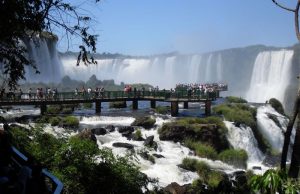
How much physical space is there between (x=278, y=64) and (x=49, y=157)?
5482 cm

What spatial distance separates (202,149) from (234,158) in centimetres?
162

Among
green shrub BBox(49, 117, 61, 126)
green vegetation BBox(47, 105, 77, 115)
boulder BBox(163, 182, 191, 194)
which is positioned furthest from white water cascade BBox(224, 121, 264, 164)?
green vegetation BBox(47, 105, 77, 115)

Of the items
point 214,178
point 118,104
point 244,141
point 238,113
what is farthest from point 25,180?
→ point 118,104

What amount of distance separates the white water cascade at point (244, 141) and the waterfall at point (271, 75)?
113 feet

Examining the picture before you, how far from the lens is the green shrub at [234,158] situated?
23.0 meters

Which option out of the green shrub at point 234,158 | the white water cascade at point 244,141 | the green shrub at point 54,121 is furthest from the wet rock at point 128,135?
the white water cascade at point 244,141

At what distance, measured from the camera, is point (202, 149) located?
23.1m

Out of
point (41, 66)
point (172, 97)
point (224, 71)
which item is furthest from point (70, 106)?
point (224, 71)

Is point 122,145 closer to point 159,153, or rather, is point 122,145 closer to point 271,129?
point 159,153

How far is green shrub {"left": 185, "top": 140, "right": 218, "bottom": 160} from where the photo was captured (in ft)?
74.8

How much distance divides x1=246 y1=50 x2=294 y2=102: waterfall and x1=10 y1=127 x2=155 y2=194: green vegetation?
52.4 m

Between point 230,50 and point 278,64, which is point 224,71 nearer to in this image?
point 230,50

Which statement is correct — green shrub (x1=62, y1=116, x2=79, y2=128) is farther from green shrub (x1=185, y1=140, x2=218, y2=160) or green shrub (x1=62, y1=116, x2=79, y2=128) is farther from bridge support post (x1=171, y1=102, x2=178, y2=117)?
bridge support post (x1=171, y1=102, x2=178, y2=117)

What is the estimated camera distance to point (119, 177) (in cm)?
1044
